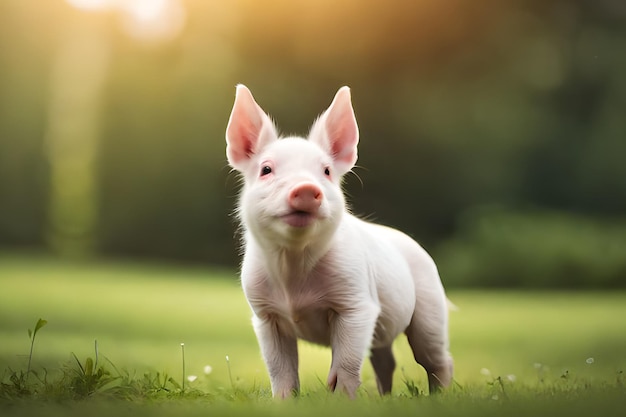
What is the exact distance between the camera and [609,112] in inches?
340

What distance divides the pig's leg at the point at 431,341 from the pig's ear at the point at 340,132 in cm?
78

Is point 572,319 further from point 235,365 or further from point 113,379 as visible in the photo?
point 113,379

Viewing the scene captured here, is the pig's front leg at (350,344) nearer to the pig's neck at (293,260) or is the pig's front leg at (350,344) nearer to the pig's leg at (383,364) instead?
the pig's neck at (293,260)

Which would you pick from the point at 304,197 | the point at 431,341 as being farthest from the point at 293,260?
the point at 431,341

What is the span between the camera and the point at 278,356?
3.05 metres

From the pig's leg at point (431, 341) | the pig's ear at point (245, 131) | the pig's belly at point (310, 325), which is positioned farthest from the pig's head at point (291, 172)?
the pig's leg at point (431, 341)

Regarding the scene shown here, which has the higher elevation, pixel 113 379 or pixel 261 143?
pixel 261 143

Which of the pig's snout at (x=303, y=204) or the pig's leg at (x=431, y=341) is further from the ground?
the pig's snout at (x=303, y=204)

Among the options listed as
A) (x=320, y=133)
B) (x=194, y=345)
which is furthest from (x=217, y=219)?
(x=320, y=133)

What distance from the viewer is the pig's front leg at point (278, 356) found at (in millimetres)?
3018

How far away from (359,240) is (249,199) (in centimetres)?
51

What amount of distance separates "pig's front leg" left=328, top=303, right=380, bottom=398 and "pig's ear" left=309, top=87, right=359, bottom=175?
570mm

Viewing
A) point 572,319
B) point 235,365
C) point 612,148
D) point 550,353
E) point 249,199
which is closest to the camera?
point 249,199

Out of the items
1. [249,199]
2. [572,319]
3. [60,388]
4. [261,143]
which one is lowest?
[572,319]
